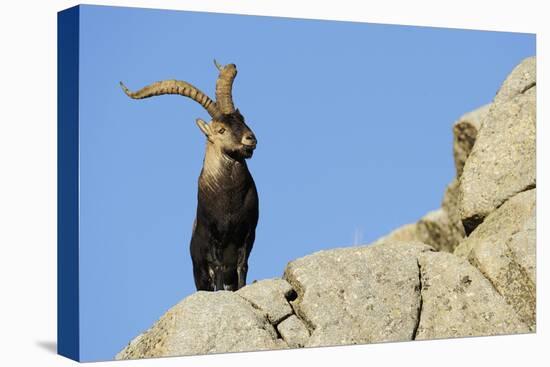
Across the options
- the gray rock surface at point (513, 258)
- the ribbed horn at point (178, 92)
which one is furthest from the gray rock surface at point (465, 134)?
the ribbed horn at point (178, 92)

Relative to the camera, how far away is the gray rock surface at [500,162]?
17.2 m

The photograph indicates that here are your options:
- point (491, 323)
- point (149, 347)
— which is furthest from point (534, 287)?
point (149, 347)

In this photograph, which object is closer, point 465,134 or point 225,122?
point 225,122

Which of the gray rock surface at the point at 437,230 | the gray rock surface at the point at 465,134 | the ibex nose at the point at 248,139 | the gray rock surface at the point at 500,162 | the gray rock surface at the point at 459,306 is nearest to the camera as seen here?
the ibex nose at the point at 248,139

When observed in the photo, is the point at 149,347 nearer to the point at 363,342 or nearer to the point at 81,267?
the point at 81,267

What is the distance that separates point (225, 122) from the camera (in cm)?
1588

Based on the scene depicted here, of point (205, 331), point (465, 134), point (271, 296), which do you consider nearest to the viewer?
Result: point (205, 331)

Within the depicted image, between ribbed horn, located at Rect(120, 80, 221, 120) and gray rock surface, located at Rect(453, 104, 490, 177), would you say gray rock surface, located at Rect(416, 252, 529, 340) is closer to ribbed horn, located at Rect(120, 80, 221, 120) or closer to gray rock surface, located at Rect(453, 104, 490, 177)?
ribbed horn, located at Rect(120, 80, 221, 120)

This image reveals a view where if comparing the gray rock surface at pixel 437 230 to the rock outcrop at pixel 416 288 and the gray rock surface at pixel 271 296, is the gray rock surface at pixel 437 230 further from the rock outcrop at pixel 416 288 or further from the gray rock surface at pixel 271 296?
the gray rock surface at pixel 271 296

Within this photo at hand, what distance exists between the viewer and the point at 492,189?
56.3ft

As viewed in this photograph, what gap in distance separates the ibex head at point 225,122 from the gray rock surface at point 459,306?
→ 9.61ft

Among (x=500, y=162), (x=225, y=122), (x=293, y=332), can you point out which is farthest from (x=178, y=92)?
(x=500, y=162)

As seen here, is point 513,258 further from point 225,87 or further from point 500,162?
point 225,87

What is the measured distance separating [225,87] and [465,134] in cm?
683
